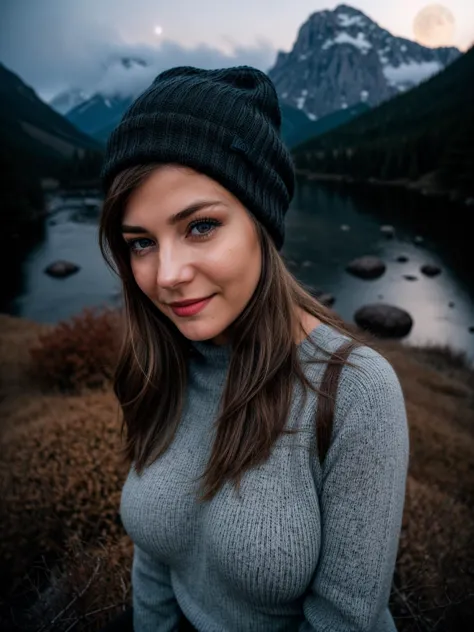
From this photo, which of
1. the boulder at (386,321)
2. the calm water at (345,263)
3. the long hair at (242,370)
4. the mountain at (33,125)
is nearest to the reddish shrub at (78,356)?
the long hair at (242,370)

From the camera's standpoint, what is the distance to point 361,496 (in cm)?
117

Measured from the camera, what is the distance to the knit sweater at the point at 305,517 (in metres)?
1.18

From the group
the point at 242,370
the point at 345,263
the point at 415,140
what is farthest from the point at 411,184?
the point at 242,370

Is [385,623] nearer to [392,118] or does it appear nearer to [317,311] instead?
[317,311]

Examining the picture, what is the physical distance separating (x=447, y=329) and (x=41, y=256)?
2168 centimetres

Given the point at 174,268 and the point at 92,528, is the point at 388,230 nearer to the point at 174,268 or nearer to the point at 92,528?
the point at 92,528

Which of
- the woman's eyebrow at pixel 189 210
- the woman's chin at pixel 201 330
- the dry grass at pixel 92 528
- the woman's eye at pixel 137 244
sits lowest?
the dry grass at pixel 92 528

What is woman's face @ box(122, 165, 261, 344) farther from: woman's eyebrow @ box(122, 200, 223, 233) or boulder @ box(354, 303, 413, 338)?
boulder @ box(354, 303, 413, 338)

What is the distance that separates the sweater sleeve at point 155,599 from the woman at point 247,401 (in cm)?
18

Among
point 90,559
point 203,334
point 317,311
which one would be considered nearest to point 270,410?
point 203,334

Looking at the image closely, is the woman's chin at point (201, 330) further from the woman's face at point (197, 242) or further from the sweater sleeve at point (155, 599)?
the sweater sleeve at point (155, 599)

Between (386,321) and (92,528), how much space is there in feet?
38.8

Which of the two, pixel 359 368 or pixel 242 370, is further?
pixel 242 370

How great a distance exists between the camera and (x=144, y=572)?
70.3 inches
